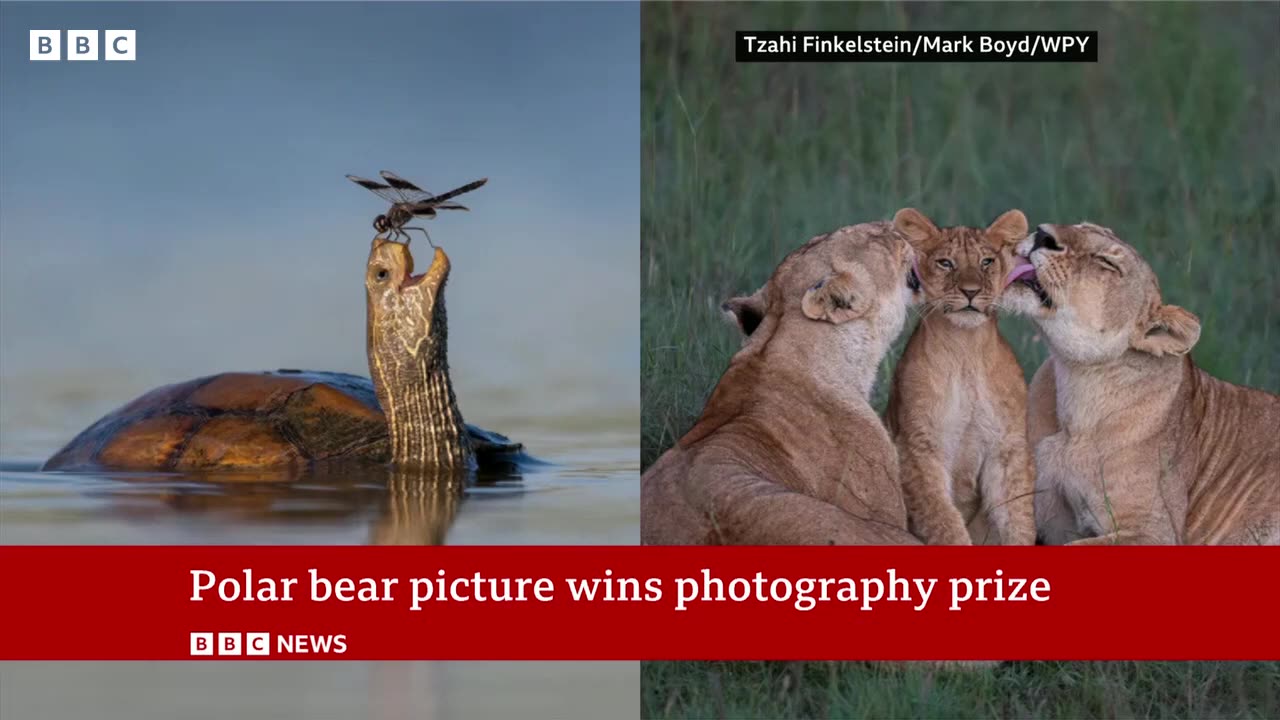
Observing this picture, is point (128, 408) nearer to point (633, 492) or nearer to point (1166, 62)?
point (633, 492)

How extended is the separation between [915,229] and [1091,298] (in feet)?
1.89

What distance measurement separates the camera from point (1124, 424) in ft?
19.4

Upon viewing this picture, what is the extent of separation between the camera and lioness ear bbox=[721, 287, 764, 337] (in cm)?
577

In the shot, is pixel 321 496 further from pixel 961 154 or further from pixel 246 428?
pixel 961 154

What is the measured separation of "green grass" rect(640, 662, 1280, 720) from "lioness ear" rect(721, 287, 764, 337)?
1283 millimetres

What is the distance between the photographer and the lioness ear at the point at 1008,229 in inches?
227

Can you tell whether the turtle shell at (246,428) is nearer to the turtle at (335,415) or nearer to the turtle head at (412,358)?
the turtle at (335,415)

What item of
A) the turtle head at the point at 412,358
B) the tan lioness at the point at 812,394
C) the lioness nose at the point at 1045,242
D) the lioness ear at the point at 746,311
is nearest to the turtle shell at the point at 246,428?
the turtle head at the point at 412,358

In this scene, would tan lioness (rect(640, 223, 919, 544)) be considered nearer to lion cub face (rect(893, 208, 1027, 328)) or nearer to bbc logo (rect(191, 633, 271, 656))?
lion cub face (rect(893, 208, 1027, 328))


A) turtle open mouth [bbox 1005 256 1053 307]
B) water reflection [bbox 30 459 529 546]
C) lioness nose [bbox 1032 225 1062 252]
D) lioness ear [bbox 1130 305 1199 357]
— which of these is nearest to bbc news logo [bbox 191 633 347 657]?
water reflection [bbox 30 459 529 546]

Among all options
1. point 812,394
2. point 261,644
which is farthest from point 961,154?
point 261,644

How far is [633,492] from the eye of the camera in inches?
267

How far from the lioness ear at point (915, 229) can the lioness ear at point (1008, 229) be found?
0.17 metres

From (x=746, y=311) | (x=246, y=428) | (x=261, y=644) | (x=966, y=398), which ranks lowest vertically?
(x=261, y=644)
